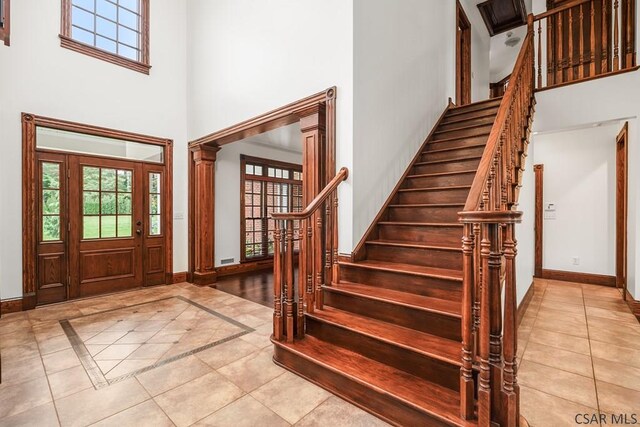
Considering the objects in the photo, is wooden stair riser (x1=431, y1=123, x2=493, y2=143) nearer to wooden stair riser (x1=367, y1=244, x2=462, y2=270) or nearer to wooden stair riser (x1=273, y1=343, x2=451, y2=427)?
wooden stair riser (x1=367, y1=244, x2=462, y2=270)

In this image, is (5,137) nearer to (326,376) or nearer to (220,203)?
(220,203)

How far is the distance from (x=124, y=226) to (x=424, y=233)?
4298mm

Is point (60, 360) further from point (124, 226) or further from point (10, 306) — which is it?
point (124, 226)

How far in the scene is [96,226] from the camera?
4.23 meters

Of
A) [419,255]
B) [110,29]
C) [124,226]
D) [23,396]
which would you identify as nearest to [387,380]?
[419,255]

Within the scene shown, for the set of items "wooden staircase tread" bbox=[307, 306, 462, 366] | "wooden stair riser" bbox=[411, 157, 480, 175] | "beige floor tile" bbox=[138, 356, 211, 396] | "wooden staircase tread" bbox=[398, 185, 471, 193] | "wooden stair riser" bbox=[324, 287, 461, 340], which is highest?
"wooden stair riser" bbox=[411, 157, 480, 175]

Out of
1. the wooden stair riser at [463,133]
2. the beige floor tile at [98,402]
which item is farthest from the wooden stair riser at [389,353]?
the wooden stair riser at [463,133]

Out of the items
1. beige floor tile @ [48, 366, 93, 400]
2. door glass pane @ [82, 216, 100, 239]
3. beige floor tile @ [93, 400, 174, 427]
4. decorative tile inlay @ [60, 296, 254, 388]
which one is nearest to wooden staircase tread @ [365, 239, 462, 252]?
decorative tile inlay @ [60, 296, 254, 388]

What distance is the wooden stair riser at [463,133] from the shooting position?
3.72 m

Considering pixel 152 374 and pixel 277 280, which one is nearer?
pixel 152 374

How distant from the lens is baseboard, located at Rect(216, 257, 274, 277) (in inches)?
220

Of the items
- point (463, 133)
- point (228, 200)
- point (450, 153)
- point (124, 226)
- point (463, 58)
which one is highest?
point (463, 58)

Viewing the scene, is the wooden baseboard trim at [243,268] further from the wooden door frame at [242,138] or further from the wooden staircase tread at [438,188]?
the wooden staircase tread at [438,188]

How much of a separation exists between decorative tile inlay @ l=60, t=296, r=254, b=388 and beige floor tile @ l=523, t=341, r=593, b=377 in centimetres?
256
